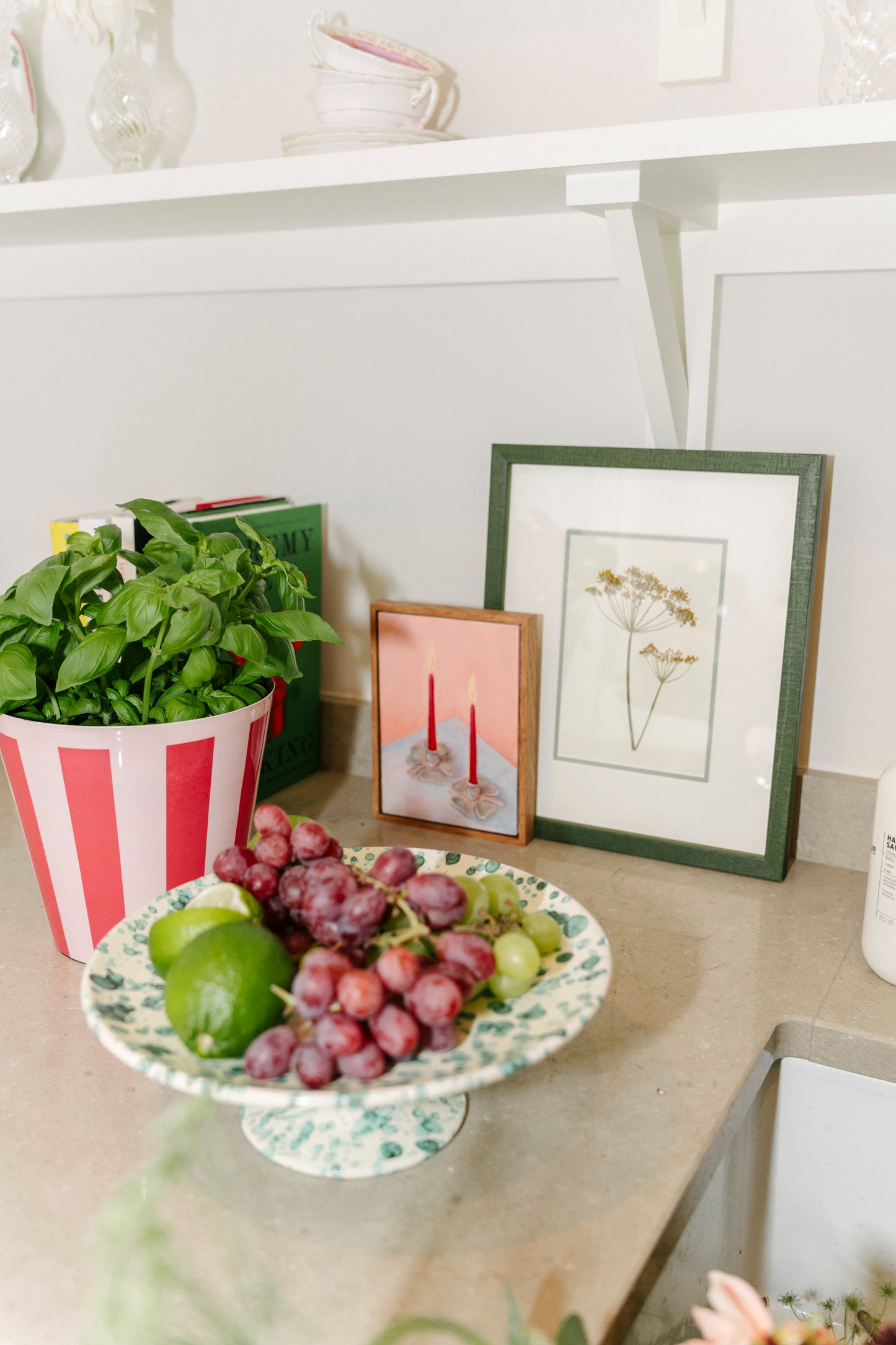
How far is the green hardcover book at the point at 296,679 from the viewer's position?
3.75 feet

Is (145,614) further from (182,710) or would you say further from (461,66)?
(461,66)

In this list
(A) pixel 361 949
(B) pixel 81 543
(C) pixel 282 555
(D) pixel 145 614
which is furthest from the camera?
(C) pixel 282 555

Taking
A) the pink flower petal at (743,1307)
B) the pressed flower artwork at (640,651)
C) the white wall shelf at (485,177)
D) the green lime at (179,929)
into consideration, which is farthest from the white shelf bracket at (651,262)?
the pink flower petal at (743,1307)

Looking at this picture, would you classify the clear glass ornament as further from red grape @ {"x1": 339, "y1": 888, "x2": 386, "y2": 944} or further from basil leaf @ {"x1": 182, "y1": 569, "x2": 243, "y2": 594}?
red grape @ {"x1": 339, "y1": 888, "x2": 386, "y2": 944}

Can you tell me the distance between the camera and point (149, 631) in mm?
768

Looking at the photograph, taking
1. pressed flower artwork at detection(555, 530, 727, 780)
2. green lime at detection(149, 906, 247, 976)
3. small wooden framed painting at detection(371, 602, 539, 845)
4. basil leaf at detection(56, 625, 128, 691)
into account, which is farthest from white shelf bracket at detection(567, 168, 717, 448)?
green lime at detection(149, 906, 247, 976)

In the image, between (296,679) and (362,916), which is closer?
(362,916)

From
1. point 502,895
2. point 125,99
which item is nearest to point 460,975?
point 502,895

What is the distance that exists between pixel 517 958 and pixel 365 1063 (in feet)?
0.37

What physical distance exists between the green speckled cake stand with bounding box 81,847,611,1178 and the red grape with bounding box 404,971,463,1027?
0.03 m

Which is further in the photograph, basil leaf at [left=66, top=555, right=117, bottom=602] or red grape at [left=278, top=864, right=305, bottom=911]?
basil leaf at [left=66, top=555, right=117, bottom=602]

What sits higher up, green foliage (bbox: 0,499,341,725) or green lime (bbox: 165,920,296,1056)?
green foliage (bbox: 0,499,341,725)

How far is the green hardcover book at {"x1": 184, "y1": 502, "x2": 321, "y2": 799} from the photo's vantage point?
114 centimetres

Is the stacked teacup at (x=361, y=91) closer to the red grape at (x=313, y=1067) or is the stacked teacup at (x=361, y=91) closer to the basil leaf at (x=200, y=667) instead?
the basil leaf at (x=200, y=667)
